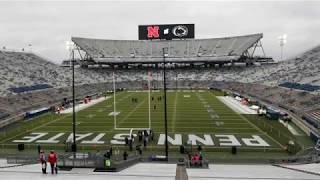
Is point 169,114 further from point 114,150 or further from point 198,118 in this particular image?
point 114,150

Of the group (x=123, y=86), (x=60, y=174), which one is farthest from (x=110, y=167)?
(x=123, y=86)

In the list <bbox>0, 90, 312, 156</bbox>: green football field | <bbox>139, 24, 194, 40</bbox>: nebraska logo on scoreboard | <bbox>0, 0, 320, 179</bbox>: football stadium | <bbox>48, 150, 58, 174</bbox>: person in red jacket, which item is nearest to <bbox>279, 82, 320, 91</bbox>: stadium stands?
<bbox>0, 0, 320, 179</bbox>: football stadium

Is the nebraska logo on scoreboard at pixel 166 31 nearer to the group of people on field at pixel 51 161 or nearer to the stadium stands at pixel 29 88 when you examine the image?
the stadium stands at pixel 29 88

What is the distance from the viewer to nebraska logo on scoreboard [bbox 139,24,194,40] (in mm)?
106938

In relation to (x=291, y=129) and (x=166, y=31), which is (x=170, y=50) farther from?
(x=291, y=129)

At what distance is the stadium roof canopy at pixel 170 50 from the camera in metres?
108

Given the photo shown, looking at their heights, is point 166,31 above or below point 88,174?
Answer: above

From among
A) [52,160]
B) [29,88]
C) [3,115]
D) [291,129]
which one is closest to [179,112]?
[291,129]

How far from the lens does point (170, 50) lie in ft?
379

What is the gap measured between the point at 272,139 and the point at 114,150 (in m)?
12.9

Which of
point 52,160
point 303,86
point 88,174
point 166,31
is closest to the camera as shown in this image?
point 52,160

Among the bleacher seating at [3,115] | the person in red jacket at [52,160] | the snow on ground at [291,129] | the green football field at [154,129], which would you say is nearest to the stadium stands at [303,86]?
the green football field at [154,129]

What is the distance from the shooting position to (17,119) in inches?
1767

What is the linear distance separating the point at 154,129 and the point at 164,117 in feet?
22.3
